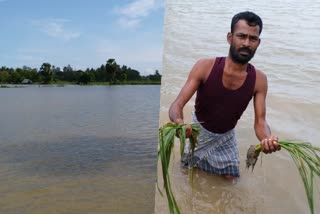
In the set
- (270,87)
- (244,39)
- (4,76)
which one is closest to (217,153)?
(244,39)

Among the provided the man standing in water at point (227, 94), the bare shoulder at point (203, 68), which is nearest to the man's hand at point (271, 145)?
the man standing in water at point (227, 94)

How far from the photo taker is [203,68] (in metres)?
2.75

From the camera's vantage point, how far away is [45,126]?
1098 centimetres

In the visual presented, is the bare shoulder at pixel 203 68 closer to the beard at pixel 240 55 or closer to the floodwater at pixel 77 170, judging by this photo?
the beard at pixel 240 55

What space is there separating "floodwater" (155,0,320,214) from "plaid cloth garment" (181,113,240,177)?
87 millimetres

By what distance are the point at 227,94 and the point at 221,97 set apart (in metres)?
0.04

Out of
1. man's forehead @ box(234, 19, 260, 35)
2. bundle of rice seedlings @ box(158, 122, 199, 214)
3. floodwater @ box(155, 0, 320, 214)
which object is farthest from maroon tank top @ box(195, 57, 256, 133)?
bundle of rice seedlings @ box(158, 122, 199, 214)

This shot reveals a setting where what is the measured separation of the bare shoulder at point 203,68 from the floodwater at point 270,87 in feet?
2.46

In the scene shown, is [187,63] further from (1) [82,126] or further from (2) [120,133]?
(1) [82,126]

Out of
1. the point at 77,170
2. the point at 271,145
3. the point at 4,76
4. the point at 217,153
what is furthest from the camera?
the point at 4,76

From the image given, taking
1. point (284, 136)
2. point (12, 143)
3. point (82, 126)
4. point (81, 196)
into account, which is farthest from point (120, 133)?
point (284, 136)

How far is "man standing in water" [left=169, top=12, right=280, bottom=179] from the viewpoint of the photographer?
8.54 ft

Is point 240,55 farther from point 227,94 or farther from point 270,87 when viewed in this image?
point 270,87

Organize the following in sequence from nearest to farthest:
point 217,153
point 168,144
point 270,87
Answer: point 168,144, point 217,153, point 270,87
